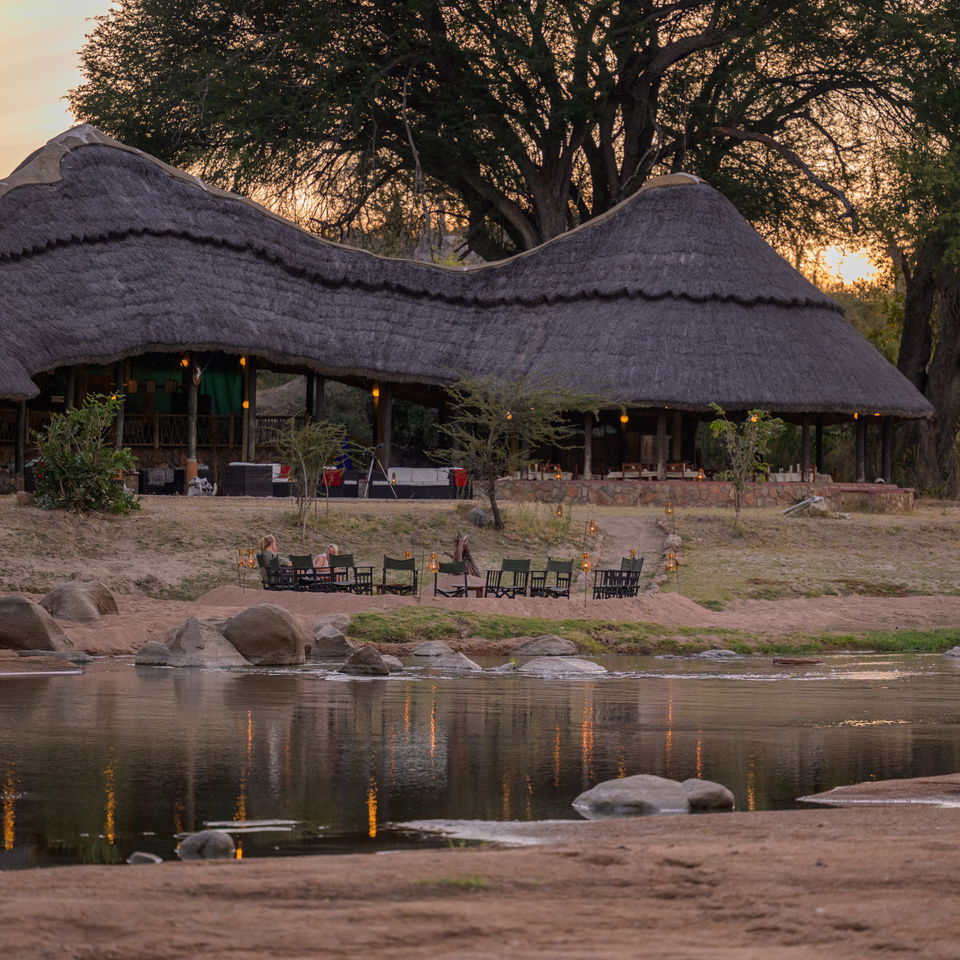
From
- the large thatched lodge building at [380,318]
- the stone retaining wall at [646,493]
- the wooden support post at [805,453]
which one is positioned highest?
the large thatched lodge building at [380,318]

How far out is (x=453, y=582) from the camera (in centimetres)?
2689

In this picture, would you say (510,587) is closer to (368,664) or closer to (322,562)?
(322,562)

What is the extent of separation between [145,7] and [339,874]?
149 feet

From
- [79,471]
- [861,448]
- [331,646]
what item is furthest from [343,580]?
[861,448]

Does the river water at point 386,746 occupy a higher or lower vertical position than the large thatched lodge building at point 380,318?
lower

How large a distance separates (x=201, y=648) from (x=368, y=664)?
225 centimetres

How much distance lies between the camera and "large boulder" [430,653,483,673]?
2011 centimetres

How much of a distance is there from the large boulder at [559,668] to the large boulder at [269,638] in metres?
2.91

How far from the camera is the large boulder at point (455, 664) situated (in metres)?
20.1

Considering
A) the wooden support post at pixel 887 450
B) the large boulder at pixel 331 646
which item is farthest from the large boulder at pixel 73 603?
the wooden support post at pixel 887 450

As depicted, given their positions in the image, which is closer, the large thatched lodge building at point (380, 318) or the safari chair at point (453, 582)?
the safari chair at point (453, 582)

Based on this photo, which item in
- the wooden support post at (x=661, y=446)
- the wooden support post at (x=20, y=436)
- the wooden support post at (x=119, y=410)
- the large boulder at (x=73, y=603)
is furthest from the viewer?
the wooden support post at (x=661, y=446)

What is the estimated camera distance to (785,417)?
151 feet

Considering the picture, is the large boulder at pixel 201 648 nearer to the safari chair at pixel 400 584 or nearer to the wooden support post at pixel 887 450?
the safari chair at pixel 400 584
